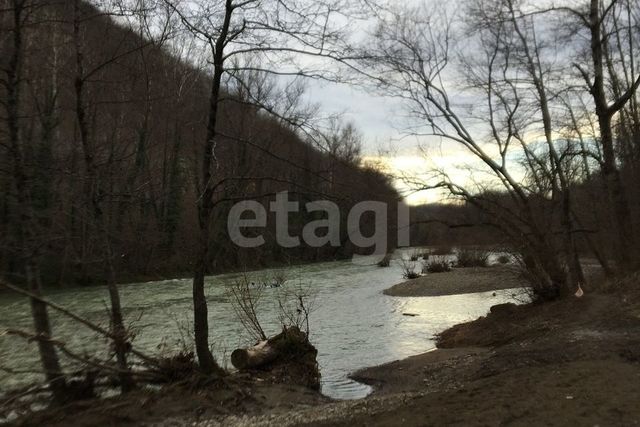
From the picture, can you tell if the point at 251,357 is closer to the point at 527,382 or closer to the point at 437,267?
the point at 527,382

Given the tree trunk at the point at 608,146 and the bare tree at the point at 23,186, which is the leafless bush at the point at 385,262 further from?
the bare tree at the point at 23,186

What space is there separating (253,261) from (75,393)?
28737 mm

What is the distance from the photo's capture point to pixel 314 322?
53.3ft

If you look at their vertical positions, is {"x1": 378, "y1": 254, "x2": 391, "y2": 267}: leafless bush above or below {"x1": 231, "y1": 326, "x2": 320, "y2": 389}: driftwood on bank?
above

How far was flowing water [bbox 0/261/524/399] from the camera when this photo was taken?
9617 mm

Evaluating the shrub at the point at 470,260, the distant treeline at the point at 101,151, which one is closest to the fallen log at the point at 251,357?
the distant treeline at the point at 101,151

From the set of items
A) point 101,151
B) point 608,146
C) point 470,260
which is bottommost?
point 470,260

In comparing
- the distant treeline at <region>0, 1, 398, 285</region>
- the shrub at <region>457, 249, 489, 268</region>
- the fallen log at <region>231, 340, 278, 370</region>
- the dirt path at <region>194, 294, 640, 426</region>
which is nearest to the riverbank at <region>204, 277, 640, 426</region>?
the dirt path at <region>194, 294, 640, 426</region>

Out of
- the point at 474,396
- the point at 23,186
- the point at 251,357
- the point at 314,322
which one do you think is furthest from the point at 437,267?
the point at 23,186

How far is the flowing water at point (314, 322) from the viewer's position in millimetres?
9617

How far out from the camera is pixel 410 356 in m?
11.7

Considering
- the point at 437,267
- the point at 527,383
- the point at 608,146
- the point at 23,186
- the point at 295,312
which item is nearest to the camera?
the point at 527,383

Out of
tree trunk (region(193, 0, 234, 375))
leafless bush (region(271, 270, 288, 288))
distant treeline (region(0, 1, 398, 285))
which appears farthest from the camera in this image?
leafless bush (region(271, 270, 288, 288))

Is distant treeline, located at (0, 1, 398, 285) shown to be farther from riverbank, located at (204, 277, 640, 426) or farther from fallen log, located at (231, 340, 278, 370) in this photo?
riverbank, located at (204, 277, 640, 426)
